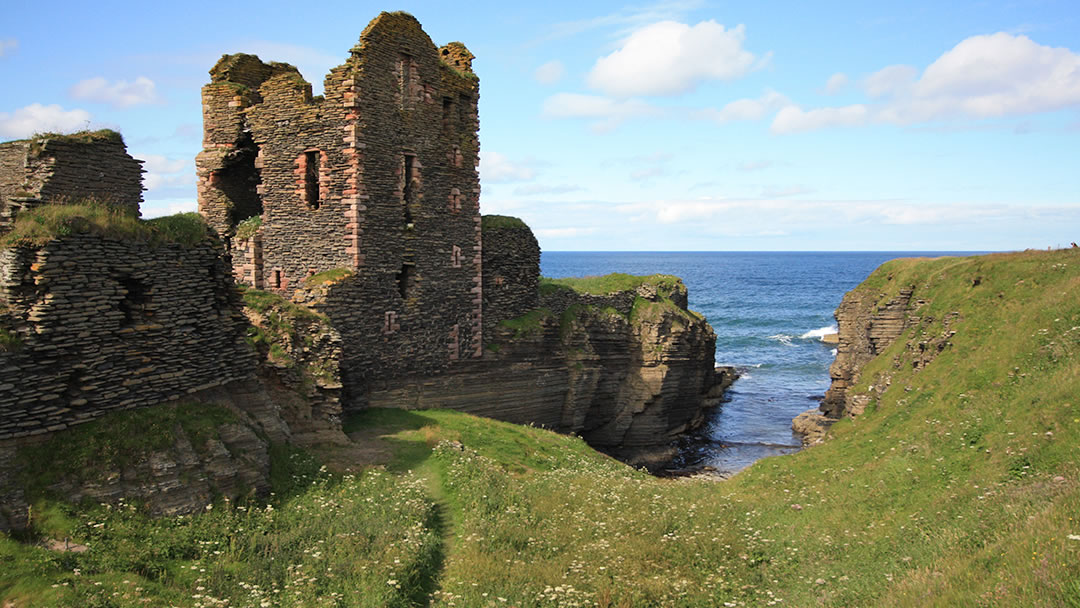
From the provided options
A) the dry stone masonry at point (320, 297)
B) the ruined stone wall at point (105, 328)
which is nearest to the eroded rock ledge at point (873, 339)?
the dry stone masonry at point (320, 297)

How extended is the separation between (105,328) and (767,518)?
1476 cm

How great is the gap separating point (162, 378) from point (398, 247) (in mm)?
11787

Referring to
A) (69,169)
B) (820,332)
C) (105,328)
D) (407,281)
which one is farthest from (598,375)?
(820,332)

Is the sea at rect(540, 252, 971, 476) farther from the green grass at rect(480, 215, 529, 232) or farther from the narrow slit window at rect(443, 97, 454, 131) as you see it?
the narrow slit window at rect(443, 97, 454, 131)

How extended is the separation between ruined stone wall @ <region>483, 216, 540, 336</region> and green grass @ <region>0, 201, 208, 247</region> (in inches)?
599

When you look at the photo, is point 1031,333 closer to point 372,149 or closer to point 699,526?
point 699,526

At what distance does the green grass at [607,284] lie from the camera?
116 ft

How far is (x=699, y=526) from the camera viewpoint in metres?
15.7

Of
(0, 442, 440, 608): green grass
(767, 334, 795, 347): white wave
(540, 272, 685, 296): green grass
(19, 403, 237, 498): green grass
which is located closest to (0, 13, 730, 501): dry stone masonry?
(19, 403, 237, 498): green grass

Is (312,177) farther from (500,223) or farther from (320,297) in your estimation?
(500,223)

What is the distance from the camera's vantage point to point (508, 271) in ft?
103

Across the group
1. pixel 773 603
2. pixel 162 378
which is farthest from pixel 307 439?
pixel 773 603

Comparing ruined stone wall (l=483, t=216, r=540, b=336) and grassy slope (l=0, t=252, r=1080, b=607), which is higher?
ruined stone wall (l=483, t=216, r=540, b=336)

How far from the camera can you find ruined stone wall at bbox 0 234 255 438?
12609 millimetres
